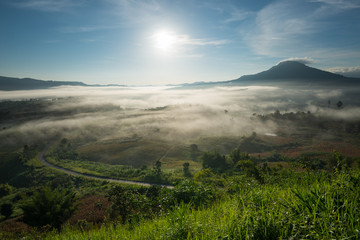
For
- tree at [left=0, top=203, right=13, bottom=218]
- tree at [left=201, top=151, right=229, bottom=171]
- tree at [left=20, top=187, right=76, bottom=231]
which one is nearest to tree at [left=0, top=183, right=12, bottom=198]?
tree at [left=0, top=203, right=13, bottom=218]

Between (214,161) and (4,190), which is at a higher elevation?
(214,161)

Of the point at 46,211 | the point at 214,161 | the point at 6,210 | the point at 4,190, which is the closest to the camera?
the point at 46,211

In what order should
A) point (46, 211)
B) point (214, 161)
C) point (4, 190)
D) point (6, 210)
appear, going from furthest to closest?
point (214, 161) < point (4, 190) < point (6, 210) < point (46, 211)

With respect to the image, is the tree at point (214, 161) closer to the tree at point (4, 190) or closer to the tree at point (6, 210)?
the tree at point (6, 210)

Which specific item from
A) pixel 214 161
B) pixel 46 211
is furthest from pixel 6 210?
pixel 214 161

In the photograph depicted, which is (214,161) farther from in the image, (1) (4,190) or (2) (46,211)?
(1) (4,190)

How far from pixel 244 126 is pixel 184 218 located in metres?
179

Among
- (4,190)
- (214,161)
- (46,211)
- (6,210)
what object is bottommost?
(4,190)

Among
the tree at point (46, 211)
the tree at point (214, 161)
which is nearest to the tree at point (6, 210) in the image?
the tree at point (46, 211)

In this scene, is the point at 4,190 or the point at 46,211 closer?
the point at 46,211

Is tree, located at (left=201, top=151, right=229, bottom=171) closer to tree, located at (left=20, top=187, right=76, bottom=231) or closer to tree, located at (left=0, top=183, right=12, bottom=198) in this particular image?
tree, located at (left=20, top=187, right=76, bottom=231)

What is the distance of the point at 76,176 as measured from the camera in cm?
6875

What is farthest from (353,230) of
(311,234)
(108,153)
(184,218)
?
(108,153)

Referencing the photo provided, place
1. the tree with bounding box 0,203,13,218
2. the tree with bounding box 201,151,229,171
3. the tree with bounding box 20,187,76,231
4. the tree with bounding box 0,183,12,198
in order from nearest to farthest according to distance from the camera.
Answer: the tree with bounding box 20,187,76,231
the tree with bounding box 0,203,13,218
the tree with bounding box 0,183,12,198
the tree with bounding box 201,151,229,171
